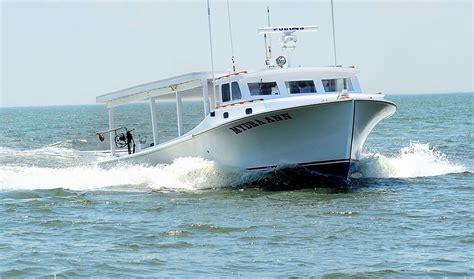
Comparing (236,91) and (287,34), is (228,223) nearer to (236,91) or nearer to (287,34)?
(236,91)

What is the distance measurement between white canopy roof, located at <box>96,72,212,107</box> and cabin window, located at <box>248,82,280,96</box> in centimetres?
165

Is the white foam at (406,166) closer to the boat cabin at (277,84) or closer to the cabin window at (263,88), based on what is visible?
the boat cabin at (277,84)

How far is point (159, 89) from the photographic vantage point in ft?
85.9

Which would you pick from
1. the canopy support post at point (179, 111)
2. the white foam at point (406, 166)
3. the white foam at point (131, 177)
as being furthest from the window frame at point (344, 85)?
the canopy support post at point (179, 111)

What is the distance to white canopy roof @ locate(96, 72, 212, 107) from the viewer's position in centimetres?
2441

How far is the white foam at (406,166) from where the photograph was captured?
2500 centimetres

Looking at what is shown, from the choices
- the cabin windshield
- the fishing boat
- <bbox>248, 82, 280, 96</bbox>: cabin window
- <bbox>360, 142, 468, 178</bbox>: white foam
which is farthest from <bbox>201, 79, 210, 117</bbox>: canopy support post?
<bbox>360, 142, 468, 178</bbox>: white foam

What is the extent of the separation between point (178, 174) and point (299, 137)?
3.80 metres

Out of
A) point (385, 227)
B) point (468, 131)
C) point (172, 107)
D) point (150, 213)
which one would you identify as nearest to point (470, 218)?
point (385, 227)

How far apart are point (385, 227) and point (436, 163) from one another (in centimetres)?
1164

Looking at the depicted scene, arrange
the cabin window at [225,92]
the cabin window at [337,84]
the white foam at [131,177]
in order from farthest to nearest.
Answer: the cabin window at [337,84] → the cabin window at [225,92] → the white foam at [131,177]

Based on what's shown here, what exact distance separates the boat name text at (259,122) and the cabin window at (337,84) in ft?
8.21

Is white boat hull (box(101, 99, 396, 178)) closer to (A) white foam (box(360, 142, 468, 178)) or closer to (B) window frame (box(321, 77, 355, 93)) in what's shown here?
(B) window frame (box(321, 77, 355, 93))

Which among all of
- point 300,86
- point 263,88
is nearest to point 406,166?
point 300,86
